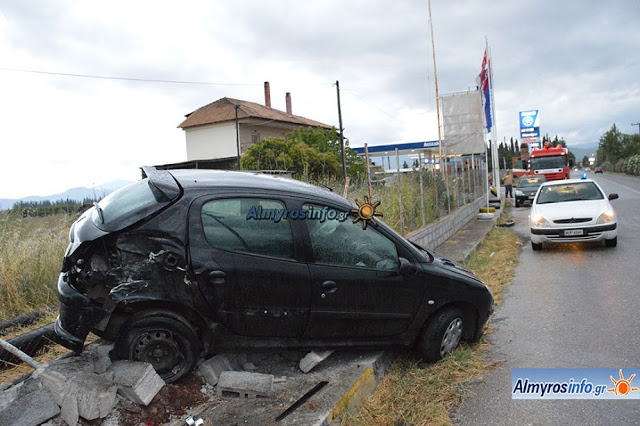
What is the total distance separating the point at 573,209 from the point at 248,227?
8.63 m

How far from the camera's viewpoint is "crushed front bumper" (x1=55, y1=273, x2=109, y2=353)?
11.0 feet

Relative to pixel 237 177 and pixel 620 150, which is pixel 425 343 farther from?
pixel 620 150

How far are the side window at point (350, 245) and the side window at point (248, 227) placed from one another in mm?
249

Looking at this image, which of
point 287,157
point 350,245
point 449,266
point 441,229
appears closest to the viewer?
point 350,245

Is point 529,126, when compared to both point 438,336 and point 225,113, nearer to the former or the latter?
point 225,113

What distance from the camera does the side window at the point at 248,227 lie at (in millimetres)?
3572

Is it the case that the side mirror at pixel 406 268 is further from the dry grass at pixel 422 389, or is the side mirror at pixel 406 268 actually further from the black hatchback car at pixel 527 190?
the black hatchback car at pixel 527 190

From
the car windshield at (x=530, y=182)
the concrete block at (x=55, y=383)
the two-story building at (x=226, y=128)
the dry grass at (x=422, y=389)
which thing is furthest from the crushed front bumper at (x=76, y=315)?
the two-story building at (x=226, y=128)

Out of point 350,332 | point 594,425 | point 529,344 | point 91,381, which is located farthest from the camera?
point 529,344

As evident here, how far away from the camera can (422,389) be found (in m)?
3.95

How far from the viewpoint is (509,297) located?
6.80 meters

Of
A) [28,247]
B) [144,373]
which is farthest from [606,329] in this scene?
[28,247]

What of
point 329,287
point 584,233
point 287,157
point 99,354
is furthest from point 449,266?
point 287,157

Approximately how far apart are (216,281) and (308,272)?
0.72 metres
